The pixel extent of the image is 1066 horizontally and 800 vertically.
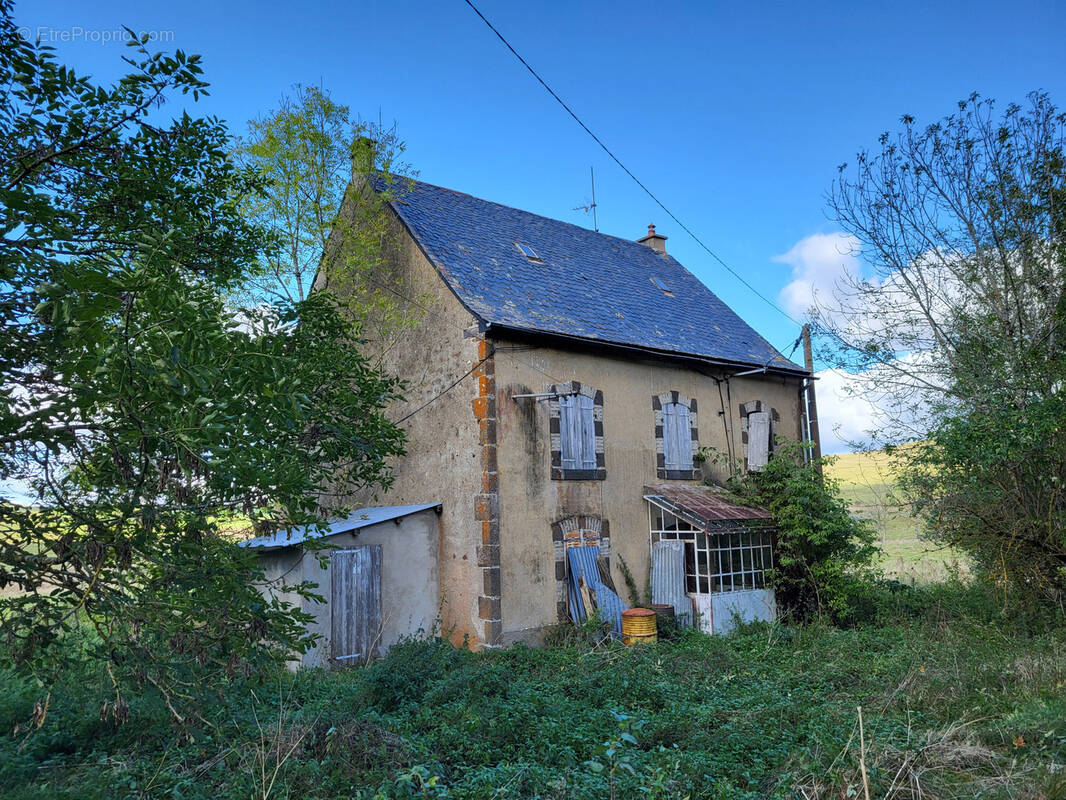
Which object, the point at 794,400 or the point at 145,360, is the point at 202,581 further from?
the point at 794,400

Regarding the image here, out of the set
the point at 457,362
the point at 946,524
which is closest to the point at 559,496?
the point at 457,362

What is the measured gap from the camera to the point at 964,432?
9.69 m

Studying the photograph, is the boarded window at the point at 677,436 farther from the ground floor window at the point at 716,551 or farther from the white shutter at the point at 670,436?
the ground floor window at the point at 716,551

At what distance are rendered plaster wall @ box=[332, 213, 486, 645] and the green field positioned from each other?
6743 mm

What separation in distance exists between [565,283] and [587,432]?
3746mm

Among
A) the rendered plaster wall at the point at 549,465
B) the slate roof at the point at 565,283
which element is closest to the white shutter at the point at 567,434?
the rendered plaster wall at the point at 549,465

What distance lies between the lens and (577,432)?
12.1m

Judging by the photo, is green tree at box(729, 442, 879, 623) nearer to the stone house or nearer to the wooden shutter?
the stone house

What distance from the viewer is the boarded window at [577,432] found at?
11.9 m

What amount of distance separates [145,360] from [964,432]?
1009cm

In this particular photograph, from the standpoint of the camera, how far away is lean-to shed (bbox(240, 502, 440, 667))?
33.0ft

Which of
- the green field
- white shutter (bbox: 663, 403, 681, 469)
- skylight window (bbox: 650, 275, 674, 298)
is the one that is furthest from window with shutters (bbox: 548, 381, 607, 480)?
skylight window (bbox: 650, 275, 674, 298)

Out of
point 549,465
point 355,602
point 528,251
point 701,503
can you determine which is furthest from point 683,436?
point 355,602

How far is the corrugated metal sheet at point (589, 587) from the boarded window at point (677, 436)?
9.09ft
